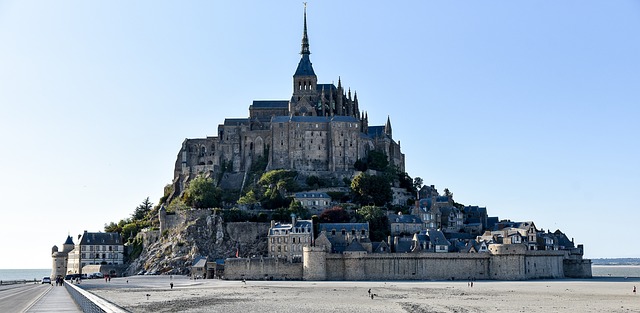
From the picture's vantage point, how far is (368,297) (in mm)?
57688

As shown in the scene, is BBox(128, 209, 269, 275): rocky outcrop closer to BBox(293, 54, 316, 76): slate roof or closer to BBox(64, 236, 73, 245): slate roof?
BBox(64, 236, 73, 245): slate roof

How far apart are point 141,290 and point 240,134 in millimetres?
44629

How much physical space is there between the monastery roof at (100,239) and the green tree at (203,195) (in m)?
9.90

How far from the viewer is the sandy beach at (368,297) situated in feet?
159

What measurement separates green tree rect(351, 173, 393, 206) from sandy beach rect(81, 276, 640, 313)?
67.6ft

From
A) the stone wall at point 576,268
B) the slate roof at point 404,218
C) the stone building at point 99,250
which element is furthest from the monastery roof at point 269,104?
the stone wall at point 576,268

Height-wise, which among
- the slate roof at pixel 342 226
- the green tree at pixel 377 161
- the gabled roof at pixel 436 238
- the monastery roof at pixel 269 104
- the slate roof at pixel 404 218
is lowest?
the gabled roof at pixel 436 238

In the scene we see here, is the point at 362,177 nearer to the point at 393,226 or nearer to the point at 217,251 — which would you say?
the point at 393,226

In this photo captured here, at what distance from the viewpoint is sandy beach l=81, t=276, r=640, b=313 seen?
4838 centimetres

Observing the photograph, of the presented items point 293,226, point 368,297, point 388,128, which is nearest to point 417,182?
point 388,128

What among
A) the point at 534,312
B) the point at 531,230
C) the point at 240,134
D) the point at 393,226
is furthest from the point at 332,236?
the point at 534,312

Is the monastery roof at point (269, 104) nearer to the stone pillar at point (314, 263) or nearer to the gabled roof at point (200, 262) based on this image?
the gabled roof at point (200, 262)

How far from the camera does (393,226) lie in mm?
89562

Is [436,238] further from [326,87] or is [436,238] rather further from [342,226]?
[326,87]
